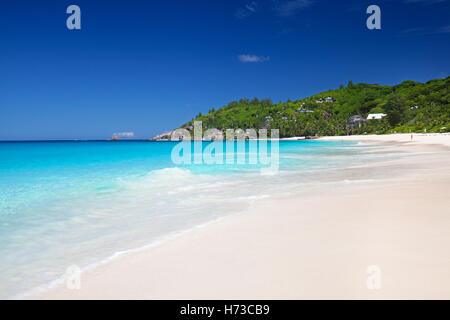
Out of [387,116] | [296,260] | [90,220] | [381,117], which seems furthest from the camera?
[381,117]

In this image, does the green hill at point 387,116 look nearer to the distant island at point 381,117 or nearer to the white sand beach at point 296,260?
the distant island at point 381,117

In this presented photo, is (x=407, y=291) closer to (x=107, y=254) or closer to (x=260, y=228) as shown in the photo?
(x=260, y=228)

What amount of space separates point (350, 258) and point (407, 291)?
822 millimetres

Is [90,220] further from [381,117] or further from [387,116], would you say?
[381,117]

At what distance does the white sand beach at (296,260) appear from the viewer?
2883 millimetres

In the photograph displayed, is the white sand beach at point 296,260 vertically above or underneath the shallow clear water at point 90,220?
above

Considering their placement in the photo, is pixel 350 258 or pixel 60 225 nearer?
pixel 350 258

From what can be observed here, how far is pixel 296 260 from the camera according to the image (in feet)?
11.6

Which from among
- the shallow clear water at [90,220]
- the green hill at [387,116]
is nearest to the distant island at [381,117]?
the green hill at [387,116]

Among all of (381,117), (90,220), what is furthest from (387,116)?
(90,220)

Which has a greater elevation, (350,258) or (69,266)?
(350,258)
